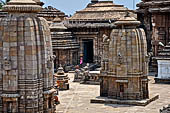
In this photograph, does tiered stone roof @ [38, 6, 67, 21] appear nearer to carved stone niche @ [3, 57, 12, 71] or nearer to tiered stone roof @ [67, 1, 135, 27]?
tiered stone roof @ [67, 1, 135, 27]

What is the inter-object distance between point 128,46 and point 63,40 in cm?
1851

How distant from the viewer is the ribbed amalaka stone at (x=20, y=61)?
17.7 m

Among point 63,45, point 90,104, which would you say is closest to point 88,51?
point 63,45

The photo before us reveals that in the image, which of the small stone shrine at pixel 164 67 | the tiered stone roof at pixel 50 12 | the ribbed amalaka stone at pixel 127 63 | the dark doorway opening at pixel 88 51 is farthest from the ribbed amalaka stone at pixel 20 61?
the tiered stone roof at pixel 50 12

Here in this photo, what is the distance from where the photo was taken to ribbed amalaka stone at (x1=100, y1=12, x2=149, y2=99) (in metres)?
25.3

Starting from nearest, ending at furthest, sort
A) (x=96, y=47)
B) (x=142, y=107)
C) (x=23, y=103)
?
(x=23, y=103), (x=142, y=107), (x=96, y=47)

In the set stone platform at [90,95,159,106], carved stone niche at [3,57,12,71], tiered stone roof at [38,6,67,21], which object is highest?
tiered stone roof at [38,6,67,21]

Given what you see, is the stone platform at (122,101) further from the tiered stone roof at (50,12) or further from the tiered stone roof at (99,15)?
the tiered stone roof at (50,12)

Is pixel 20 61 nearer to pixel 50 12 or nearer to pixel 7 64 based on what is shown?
pixel 7 64

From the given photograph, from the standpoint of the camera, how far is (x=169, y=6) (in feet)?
135

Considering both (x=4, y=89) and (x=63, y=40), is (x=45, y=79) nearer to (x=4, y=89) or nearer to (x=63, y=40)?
(x=4, y=89)

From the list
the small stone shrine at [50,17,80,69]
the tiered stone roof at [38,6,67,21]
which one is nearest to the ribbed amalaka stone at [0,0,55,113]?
the small stone shrine at [50,17,80,69]

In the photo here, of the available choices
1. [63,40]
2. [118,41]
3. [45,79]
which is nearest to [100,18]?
[63,40]

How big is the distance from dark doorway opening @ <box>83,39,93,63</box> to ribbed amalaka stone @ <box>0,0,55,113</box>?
28.4 meters
